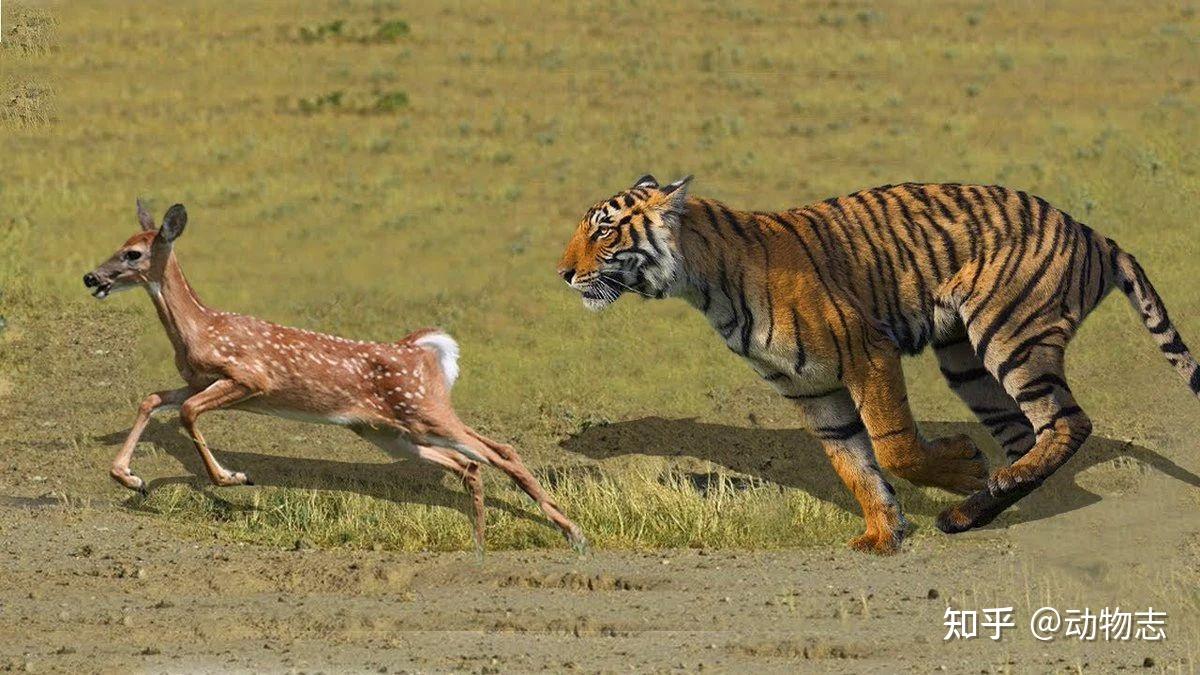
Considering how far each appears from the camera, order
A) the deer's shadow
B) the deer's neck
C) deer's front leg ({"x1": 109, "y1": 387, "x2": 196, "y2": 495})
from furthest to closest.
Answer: the deer's shadow
the deer's neck
deer's front leg ({"x1": 109, "y1": 387, "x2": 196, "y2": 495})

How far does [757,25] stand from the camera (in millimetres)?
35312

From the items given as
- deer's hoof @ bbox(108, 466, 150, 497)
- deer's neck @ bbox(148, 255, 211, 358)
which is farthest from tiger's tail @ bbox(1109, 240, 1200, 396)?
deer's hoof @ bbox(108, 466, 150, 497)

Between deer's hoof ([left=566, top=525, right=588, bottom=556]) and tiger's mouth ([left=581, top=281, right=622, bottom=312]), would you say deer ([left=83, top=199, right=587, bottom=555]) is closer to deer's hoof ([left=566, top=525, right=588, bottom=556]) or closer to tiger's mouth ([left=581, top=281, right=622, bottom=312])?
deer's hoof ([left=566, top=525, right=588, bottom=556])

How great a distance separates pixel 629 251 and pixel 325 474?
9.70ft

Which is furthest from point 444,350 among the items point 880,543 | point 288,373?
point 880,543

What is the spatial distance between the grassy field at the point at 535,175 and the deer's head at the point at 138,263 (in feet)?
4.36

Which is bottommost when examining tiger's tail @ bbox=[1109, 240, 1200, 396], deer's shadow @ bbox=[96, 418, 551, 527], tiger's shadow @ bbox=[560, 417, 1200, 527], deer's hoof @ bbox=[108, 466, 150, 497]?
tiger's shadow @ bbox=[560, 417, 1200, 527]

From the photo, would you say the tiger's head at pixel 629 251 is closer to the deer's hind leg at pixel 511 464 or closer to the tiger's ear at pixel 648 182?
the tiger's ear at pixel 648 182

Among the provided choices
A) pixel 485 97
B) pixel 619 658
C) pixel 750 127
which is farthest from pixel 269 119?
pixel 619 658

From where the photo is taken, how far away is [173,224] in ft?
43.5

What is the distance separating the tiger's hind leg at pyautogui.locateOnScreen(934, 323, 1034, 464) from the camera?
45.1 feet

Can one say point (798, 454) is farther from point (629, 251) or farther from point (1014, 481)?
point (629, 251)

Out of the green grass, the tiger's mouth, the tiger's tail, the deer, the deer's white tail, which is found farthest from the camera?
the deer's white tail

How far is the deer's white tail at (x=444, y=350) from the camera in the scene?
13.7 meters
